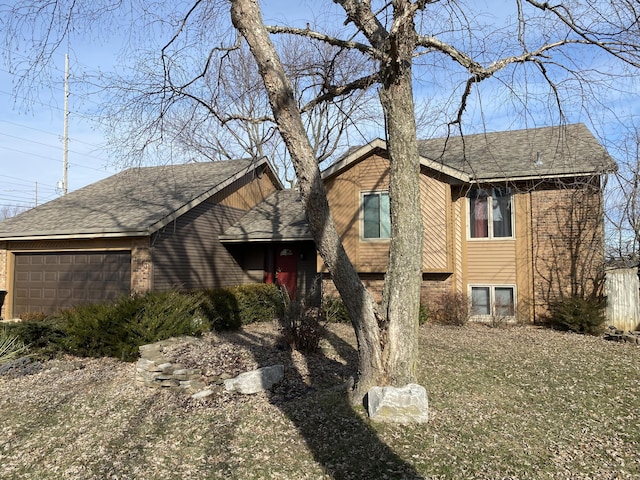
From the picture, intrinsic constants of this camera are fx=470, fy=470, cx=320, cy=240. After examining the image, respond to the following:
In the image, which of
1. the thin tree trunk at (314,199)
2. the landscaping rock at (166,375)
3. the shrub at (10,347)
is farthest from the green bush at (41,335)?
the thin tree trunk at (314,199)

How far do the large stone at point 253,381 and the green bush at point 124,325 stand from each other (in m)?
2.56

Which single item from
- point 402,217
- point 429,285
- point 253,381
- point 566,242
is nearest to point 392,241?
point 402,217

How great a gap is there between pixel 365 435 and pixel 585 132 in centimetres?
1357

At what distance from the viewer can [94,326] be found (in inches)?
356

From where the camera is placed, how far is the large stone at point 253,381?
22.5 ft

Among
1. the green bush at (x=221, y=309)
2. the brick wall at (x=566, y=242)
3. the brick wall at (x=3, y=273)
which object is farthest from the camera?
the brick wall at (x=3, y=273)

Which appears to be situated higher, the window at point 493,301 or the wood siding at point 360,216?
the wood siding at point 360,216

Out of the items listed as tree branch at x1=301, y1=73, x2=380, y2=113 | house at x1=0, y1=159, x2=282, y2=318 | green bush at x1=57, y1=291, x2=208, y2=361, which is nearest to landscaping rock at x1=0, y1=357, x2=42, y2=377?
green bush at x1=57, y1=291, x2=208, y2=361

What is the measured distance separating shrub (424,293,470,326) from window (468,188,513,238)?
6.40ft

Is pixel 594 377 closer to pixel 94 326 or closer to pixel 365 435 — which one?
pixel 365 435

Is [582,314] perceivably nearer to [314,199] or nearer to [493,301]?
A: [493,301]

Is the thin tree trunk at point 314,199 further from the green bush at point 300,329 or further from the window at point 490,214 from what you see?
the window at point 490,214

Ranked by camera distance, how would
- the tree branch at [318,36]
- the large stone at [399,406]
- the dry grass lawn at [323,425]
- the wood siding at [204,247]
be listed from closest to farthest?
the dry grass lawn at [323,425] < the large stone at [399,406] < the tree branch at [318,36] < the wood siding at [204,247]

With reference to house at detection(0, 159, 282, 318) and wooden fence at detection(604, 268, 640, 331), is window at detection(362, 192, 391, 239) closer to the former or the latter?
house at detection(0, 159, 282, 318)
